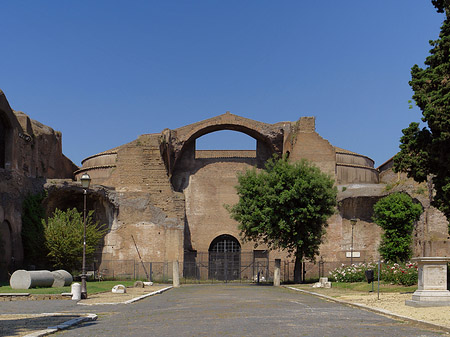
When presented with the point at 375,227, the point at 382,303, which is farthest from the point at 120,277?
the point at 382,303

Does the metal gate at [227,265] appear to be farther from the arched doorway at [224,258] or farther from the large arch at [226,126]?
the large arch at [226,126]

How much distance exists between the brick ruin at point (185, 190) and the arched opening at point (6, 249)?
131mm

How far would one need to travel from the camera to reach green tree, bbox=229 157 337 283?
2828 centimetres

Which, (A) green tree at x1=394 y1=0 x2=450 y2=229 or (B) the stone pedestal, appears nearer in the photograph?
(B) the stone pedestal

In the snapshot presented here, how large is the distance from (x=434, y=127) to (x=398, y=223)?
55.5ft

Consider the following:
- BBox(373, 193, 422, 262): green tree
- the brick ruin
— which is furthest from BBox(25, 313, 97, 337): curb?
BBox(373, 193, 422, 262): green tree

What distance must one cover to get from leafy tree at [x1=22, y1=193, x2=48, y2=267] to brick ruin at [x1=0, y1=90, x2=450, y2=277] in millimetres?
694

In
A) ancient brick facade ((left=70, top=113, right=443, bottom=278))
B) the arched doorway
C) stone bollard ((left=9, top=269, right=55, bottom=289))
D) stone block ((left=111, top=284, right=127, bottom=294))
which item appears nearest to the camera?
stone block ((left=111, top=284, right=127, bottom=294))

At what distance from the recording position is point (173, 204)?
37.4 metres

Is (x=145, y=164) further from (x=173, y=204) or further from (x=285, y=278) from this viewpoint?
(x=285, y=278)

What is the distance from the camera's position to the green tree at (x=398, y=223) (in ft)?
110

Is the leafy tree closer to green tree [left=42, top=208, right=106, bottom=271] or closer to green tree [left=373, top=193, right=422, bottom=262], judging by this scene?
green tree [left=42, top=208, right=106, bottom=271]

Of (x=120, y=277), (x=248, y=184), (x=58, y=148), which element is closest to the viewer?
(x=248, y=184)

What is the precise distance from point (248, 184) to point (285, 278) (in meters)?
9.52
